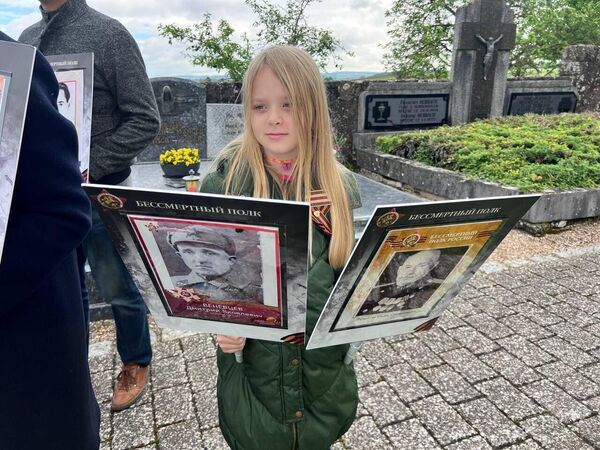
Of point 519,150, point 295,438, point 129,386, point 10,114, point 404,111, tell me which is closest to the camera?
point 10,114

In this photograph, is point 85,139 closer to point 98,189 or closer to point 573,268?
point 98,189

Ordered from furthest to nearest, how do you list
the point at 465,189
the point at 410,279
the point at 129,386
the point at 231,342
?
the point at 465,189 < the point at 129,386 < the point at 231,342 < the point at 410,279

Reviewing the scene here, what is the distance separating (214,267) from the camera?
1024 mm

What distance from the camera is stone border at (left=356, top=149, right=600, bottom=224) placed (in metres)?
4.96

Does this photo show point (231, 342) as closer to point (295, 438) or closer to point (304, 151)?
point (295, 438)

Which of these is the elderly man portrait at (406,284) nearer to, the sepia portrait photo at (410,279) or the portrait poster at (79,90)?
the sepia portrait photo at (410,279)

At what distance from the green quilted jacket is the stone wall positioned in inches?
451

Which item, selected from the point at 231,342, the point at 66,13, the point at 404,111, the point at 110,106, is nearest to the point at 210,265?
the point at 231,342

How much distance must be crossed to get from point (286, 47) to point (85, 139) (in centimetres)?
101

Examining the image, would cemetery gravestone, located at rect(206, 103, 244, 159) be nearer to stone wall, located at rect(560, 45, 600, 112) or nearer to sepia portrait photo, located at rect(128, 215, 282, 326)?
sepia portrait photo, located at rect(128, 215, 282, 326)

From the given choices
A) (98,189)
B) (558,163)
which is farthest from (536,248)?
(98,189)

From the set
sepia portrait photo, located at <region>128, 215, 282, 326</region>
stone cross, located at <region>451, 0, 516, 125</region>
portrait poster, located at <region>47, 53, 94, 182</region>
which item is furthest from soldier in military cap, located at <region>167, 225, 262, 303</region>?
stone cross, located at <region>451, 0, 516, 125</region>

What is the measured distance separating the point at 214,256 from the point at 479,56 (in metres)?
9.14

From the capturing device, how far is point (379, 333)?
1193mm
